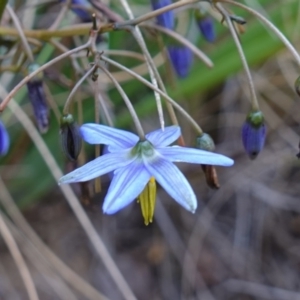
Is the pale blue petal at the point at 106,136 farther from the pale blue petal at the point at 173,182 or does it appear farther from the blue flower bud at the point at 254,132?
the blue flower bud at the point at 254,132

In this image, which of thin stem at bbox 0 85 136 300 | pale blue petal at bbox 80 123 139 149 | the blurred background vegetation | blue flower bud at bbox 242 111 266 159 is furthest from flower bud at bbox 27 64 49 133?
the blurred background vegetation

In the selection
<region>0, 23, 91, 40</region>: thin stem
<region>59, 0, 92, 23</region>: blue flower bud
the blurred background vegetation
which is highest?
<region>59, 0, 92, 23</region>: blue flower bud

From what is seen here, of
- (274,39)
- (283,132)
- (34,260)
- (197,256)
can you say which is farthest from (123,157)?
(283,132)

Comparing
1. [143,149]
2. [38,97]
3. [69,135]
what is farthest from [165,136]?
[38,97]

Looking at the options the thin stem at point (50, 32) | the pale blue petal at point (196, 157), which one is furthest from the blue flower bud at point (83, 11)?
the pale blue petal at point (196, 157)

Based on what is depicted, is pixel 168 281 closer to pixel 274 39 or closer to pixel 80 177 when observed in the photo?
pixel 274 39

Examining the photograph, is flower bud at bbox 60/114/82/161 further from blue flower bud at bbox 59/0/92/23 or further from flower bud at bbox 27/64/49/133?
blue flower bud at bbox 59/0/92/23

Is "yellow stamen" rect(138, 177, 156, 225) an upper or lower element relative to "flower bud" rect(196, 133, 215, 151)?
lower
